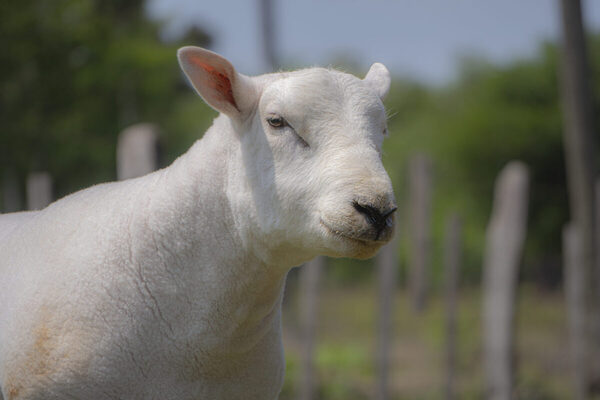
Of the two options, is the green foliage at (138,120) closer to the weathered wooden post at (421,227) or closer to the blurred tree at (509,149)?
the blurred tree at (509,149)

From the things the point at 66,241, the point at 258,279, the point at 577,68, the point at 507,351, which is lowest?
the point at 507,351

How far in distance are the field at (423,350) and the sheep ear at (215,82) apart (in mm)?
5023

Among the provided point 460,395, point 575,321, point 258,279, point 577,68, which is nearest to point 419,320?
point 460,395

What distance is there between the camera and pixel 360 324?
1284 centimetres

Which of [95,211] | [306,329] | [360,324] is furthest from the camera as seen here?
[360,324]

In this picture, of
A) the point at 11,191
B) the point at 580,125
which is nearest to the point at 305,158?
the point at 580,125

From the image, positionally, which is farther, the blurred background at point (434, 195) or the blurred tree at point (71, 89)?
the blurred tree at point (71, 89)

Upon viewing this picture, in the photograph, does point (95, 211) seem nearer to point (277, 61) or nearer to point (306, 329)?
point (306, 329)

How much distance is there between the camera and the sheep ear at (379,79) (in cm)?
266

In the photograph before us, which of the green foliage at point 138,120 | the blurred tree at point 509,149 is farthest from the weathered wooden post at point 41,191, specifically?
the blurred tree at point 509,149

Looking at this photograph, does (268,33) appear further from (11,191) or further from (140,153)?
(11,191)

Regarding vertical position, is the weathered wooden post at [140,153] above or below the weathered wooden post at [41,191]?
above

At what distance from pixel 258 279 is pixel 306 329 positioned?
3781mm

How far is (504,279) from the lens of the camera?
20.3ft
